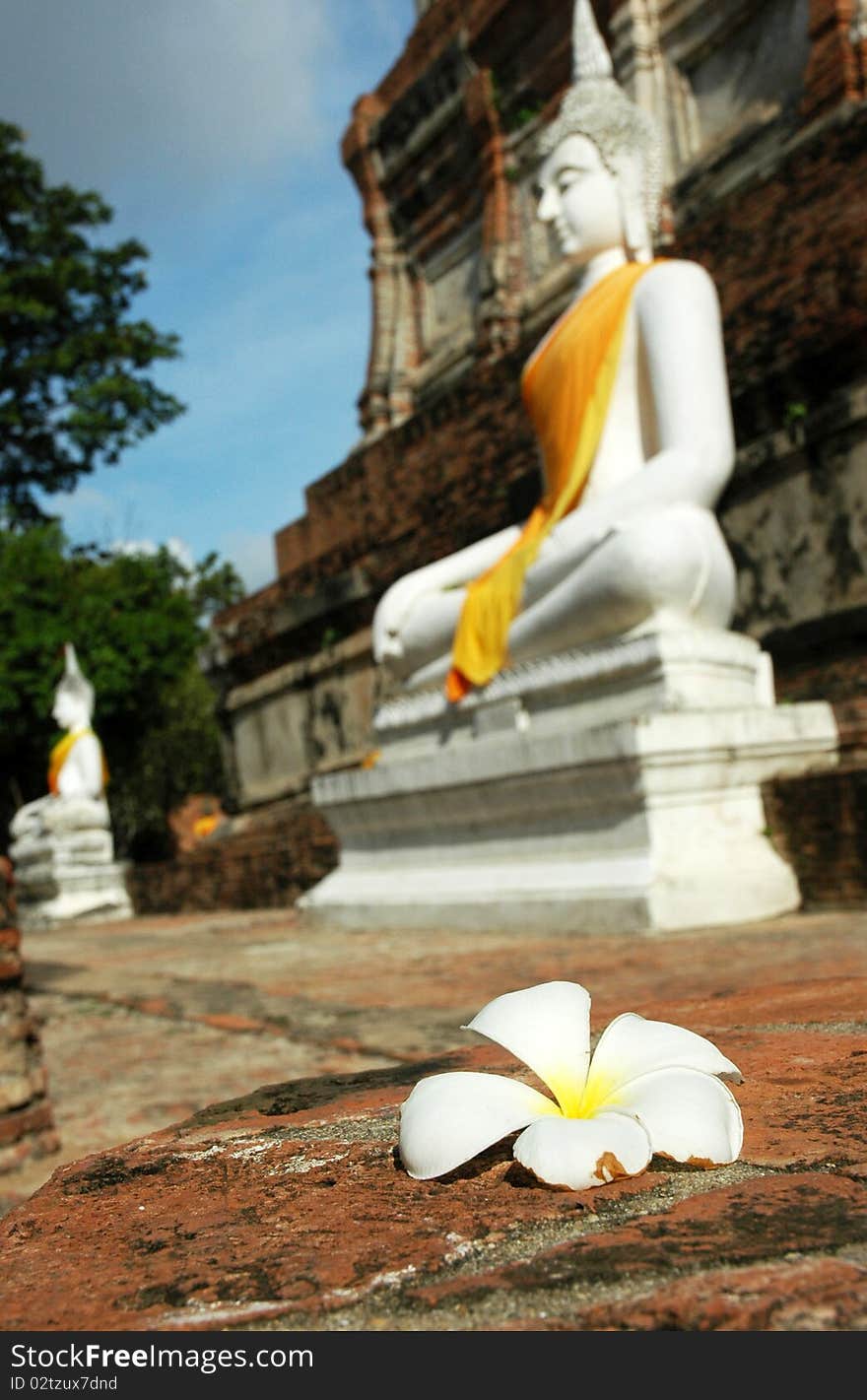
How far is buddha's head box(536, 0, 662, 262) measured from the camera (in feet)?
17.1

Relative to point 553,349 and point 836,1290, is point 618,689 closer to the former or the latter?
point 553,349

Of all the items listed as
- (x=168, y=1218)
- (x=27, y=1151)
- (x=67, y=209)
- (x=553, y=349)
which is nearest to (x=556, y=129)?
(x=553, y=349)

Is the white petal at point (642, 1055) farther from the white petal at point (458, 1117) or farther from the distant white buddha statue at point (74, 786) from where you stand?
the distant white buddha statue at point (74, 786)

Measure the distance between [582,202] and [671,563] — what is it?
190 centimetres

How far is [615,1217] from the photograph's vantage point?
2.41 ft

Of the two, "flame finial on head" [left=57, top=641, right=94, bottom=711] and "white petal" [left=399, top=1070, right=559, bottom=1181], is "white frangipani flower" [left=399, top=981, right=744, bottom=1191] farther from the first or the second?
"flame finial on head" [left=57, top=641, right=94, bottom=711]

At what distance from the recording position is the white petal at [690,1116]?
815 mm

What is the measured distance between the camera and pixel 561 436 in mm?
5105

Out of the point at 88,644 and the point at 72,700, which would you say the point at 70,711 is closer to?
the point at 72,700

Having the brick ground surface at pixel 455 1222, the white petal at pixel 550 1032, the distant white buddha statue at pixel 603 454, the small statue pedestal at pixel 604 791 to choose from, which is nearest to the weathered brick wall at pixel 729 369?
the small statue pedestal at pixel 604 791

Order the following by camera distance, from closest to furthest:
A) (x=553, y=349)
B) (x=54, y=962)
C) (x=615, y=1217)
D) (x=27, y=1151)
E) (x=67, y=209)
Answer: (x=615, y=1217) → (x=27, y=1151) → (x=553, y=349) → (x=54, y=962) → (x=67, y=209)

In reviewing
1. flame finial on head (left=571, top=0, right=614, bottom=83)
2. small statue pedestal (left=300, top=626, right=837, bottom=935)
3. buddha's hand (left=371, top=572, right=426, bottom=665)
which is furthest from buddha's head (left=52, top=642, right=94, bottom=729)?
flame finial on head (left=571, top=0, right=614, bottom=83)

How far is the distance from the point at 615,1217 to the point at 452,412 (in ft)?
27.3

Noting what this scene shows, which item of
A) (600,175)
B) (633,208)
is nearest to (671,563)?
(633,208)
